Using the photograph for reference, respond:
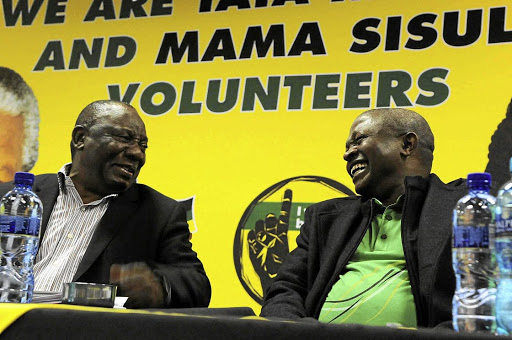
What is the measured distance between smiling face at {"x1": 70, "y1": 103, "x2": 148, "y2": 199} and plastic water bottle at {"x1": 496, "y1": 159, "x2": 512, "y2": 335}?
1.75 m

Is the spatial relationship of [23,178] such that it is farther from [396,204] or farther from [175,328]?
[396,204]

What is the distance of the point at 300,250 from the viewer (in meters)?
2.76

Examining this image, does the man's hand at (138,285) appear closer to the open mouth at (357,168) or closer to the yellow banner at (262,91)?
the open mouth at (357,168)

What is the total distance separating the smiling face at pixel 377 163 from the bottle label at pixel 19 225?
1.21 meters

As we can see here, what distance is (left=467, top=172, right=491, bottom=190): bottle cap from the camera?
4.78 feet

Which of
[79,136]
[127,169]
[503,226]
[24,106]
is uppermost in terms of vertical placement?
[24,106]

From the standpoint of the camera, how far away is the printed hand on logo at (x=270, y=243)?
341 cm

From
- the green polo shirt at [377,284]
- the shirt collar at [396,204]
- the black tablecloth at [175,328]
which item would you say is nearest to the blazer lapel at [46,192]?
the green polo shirt at [377,284]

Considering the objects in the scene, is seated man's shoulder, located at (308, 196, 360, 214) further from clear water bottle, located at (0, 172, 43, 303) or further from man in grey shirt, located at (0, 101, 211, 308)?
clear water bottle, located at (0, 172, 43, 303)

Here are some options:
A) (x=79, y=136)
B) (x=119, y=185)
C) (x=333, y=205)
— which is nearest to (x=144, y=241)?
(x=119, y=185)

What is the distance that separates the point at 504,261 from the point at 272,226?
2067 millimetres

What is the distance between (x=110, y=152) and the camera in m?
2.93

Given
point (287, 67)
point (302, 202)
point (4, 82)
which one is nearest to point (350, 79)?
point (287, 67)

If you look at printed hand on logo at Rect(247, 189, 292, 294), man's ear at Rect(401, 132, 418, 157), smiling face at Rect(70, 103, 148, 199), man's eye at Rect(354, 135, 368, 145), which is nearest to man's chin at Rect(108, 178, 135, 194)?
smiling face at Rect(70, 103, 148, 199)
